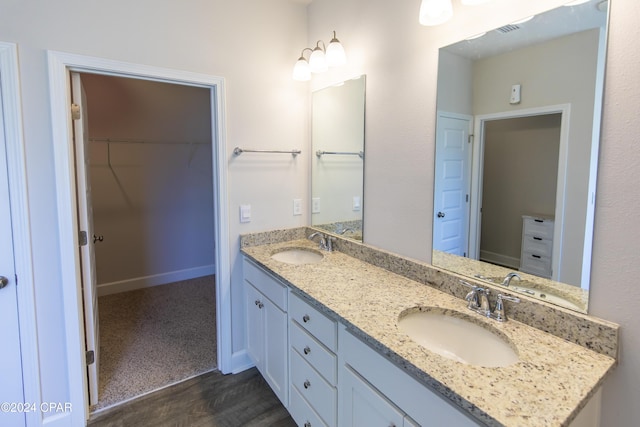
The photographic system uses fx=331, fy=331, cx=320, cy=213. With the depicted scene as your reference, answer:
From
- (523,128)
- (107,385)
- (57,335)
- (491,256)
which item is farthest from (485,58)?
(107,385)

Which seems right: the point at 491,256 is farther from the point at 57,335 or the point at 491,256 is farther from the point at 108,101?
the point at 108,101

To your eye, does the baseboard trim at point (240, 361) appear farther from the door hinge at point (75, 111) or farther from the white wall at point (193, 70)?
the door hinge at point (75, 111)

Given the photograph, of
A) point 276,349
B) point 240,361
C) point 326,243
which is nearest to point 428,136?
point 326,243

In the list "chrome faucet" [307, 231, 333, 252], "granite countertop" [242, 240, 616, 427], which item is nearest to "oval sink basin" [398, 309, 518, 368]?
"granite countertop" [242, 240, 616, 427]

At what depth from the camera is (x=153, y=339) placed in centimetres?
285

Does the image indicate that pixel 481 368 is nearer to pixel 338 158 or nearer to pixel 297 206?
pixel 338 158

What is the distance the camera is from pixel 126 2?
6.14 ft

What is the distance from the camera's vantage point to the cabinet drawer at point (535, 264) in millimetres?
1306

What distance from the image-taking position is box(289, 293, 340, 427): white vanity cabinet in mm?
Result: 1471

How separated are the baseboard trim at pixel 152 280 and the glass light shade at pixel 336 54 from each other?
3.31m

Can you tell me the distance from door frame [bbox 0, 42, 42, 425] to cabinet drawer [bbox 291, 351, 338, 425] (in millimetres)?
1407

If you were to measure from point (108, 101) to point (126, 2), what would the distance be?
6.90ft

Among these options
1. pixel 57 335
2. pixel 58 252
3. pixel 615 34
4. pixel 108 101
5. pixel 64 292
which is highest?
pixel 108 101

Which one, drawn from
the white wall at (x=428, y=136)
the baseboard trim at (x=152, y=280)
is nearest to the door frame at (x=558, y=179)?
the white wall at (x=428, y=136)
